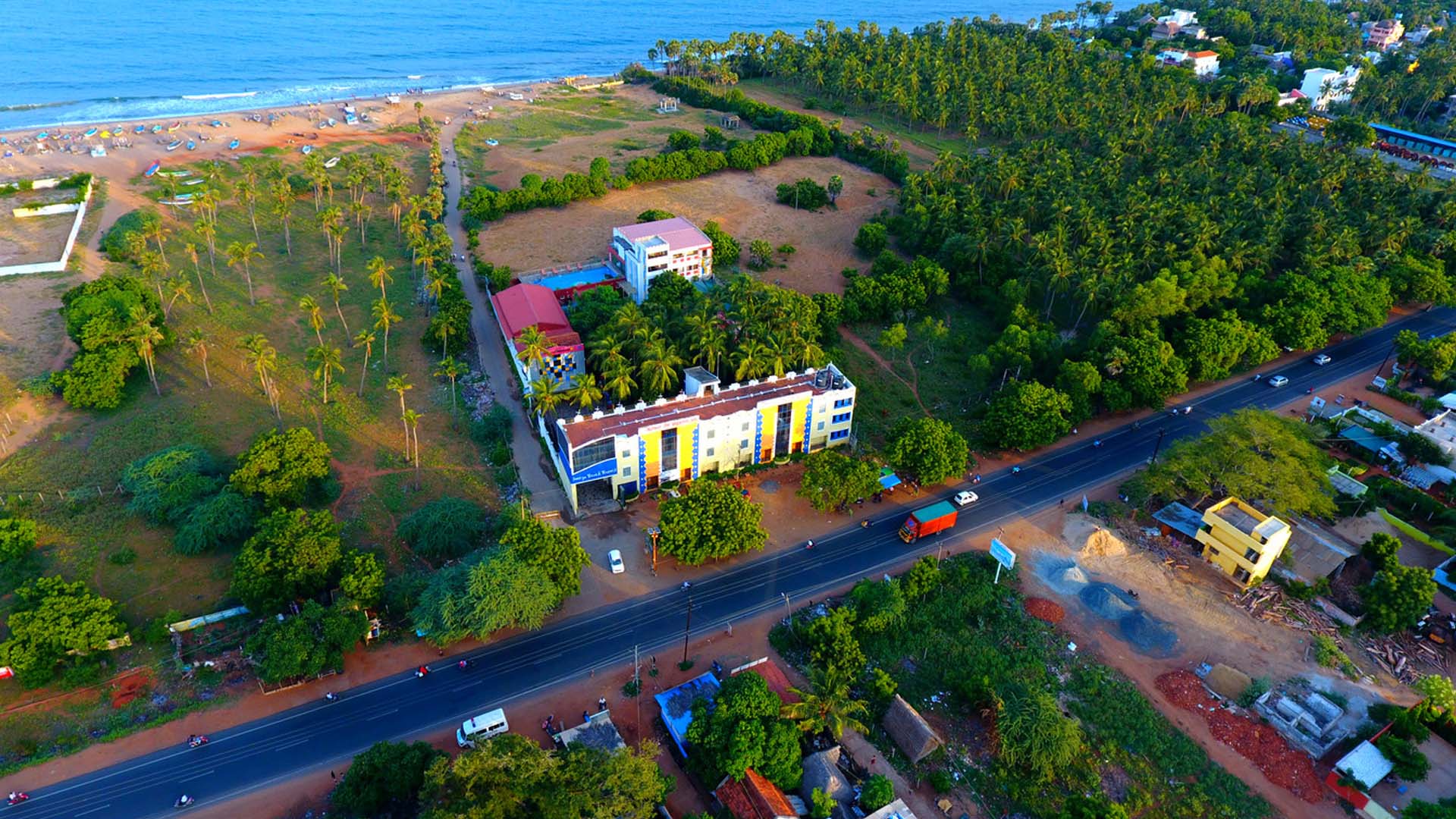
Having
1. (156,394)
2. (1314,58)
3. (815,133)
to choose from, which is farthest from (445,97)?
(1314,58)

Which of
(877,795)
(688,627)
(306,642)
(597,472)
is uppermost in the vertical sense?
(597,472)

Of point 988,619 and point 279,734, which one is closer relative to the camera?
point 279,734

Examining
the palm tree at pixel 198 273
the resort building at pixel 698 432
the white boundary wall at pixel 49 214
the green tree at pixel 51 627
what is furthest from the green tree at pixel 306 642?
the white boundary wall at pixel 49 214

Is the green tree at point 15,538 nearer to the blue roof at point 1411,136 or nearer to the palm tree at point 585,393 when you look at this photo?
the palm tree at point 585,393

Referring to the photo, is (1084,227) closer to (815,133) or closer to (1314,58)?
(815,133)

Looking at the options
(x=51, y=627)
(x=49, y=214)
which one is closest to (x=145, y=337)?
(x=51, y=627)

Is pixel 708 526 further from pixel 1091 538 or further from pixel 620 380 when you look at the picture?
pixel 1091 538

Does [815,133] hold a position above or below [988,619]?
above

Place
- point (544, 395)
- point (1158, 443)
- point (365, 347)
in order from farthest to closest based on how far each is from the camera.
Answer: point (365, 347)
point (1158, 443)
point (544, 395)
